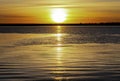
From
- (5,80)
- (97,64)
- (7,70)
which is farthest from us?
(97,64)

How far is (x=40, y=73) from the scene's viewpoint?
14500 mm

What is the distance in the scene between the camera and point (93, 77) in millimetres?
13531

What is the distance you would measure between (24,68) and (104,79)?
12.9 feet

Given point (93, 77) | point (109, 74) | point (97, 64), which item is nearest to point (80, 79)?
point (93, 77)

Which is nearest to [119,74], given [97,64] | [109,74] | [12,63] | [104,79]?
[109,74]

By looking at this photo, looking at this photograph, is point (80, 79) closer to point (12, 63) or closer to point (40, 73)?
point (40, 73)

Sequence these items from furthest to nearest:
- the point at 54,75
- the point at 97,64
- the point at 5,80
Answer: the point at 97,64 < the point at 54,75 < the point at 5,80

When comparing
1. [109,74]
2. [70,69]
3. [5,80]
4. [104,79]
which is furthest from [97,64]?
[5,80]

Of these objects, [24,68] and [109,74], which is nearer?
[109,74]

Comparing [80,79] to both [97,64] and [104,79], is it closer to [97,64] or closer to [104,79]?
[104,79]

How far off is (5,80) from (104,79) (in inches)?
122

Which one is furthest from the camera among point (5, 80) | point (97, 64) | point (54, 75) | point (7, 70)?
point (97, 64)

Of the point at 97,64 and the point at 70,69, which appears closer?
the point at 70,69

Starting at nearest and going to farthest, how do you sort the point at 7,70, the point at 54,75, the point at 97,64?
the point at 54,75
the point at 7,70
the point at 97,64
